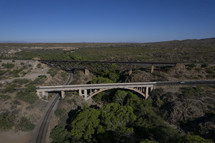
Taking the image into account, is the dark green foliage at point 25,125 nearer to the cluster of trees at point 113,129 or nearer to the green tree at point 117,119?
the cluster of trees at point 113,129

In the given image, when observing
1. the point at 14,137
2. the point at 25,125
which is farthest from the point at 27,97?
the point at 14,137

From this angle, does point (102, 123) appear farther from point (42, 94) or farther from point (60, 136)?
point (42, 94)

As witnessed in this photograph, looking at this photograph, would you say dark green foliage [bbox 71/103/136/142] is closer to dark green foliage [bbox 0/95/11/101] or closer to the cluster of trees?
the cluster of trees

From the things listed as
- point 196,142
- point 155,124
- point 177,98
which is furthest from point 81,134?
point 177,98

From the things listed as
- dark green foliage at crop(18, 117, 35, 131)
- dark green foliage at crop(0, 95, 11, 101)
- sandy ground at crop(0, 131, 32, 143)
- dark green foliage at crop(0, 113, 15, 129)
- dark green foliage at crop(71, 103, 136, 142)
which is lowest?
sandy ground at crop(0, 131, 32, 143)

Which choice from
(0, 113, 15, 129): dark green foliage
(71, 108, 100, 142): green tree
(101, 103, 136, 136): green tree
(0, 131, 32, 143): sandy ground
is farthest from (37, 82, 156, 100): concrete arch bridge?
(71, 108, 100, 142): green tree
